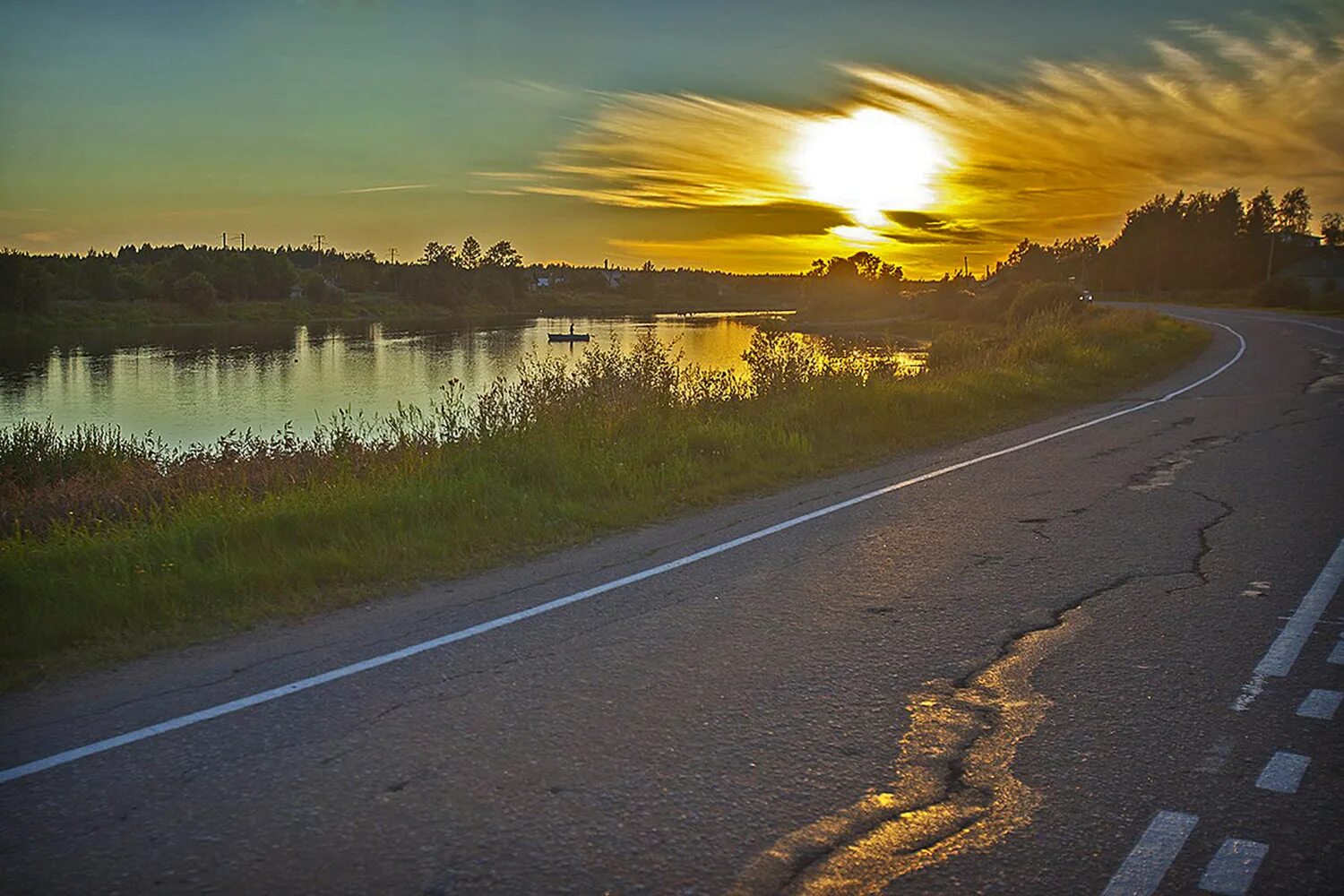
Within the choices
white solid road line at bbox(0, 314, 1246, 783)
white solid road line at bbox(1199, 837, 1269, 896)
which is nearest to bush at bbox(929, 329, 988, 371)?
white solid road line at bbox(0, 314, 1246, 783)

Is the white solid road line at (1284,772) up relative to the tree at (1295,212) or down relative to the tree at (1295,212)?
down

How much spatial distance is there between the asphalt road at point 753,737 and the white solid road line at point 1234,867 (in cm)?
2

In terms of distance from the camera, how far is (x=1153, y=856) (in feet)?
11.0

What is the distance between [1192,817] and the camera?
141 inches

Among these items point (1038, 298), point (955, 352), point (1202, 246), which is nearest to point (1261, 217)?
point (1202, 246)

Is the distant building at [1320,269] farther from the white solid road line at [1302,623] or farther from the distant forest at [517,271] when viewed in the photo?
the white solid road line at [1302,623]

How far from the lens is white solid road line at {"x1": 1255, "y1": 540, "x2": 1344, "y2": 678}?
509cm

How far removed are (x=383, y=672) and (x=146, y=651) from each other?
1.64 meters

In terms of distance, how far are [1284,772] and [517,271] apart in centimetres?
15015

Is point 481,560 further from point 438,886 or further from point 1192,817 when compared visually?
point 1192,817

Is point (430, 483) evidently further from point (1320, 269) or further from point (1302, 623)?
point (1320, 269)

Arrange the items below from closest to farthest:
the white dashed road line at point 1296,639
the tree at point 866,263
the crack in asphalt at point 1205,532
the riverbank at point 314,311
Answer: the white dashed road line at point 1296,639 → the crack in asphalt at point 1205,532 → the riverbank at point 314,311 → the tree at point 866,263

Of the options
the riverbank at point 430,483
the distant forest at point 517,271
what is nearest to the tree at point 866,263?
the distant forest at point 517,271

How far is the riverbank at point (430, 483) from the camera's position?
21.4 ft
